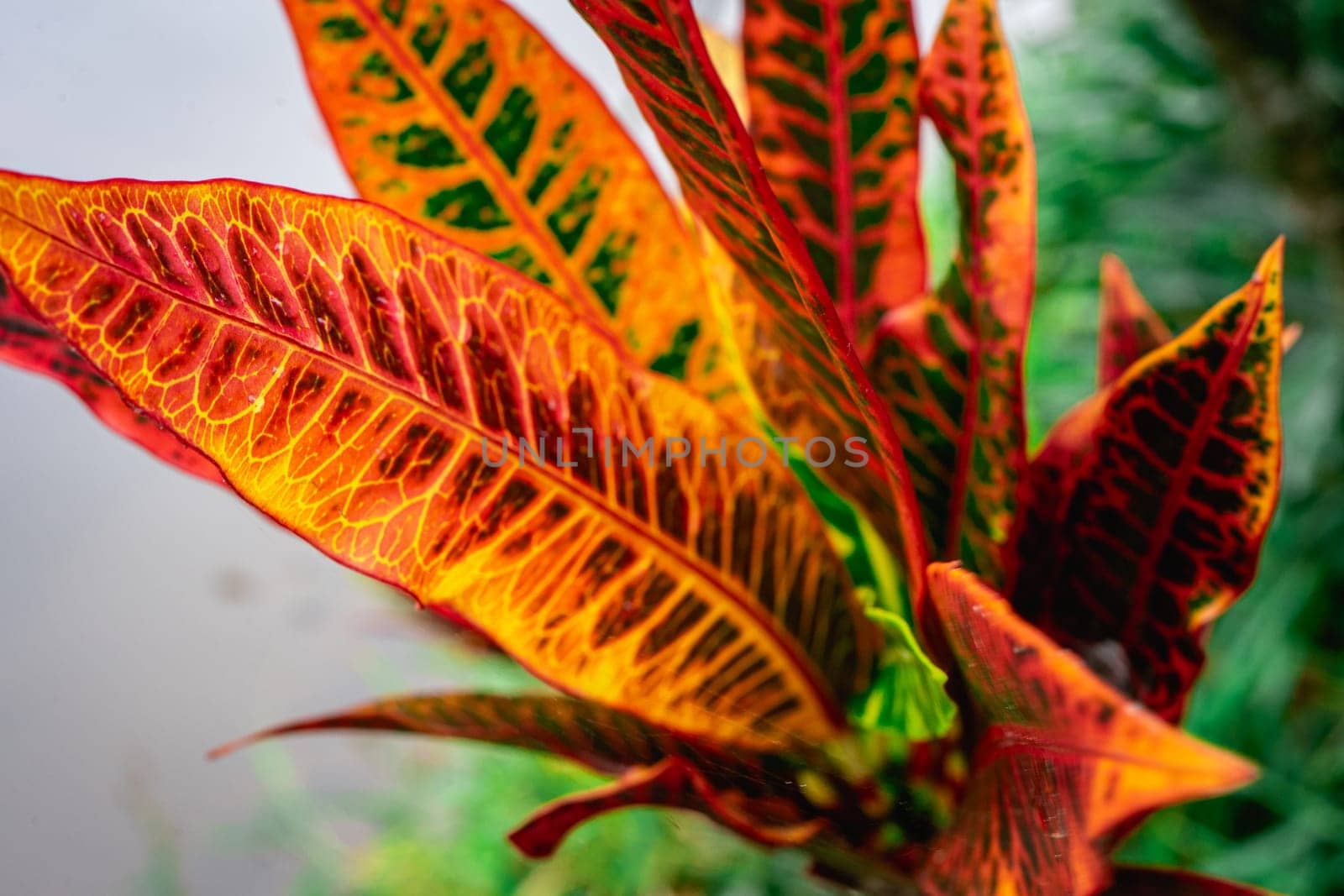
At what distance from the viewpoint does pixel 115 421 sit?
0.26m

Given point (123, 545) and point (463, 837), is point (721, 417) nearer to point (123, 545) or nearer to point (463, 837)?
point (123, 545)

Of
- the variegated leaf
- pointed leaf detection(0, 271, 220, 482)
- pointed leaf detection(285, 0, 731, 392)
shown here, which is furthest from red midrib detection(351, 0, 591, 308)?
the variegated leaf

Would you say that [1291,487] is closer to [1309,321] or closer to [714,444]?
[1309,321]

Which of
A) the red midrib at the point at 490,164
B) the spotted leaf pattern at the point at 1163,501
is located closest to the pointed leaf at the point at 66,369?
the red midrib at the point at 490,164

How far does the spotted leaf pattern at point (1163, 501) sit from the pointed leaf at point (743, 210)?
2.5 inches

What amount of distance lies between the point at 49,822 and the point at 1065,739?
1.01 feet

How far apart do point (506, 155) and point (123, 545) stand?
302mm

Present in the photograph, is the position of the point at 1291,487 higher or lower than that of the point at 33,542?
higher

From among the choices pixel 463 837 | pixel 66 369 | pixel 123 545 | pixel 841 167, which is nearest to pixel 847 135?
pixel 841 167

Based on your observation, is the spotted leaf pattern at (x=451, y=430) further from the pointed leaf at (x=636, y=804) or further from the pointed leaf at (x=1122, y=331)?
the pointed leaf at (x=1122, y=331)

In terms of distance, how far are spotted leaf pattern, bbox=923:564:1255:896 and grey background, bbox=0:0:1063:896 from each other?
20 cm

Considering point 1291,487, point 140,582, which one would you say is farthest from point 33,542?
point 1291,487

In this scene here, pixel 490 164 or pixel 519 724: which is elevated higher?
pixel 490 164

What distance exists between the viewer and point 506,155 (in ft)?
0.92
